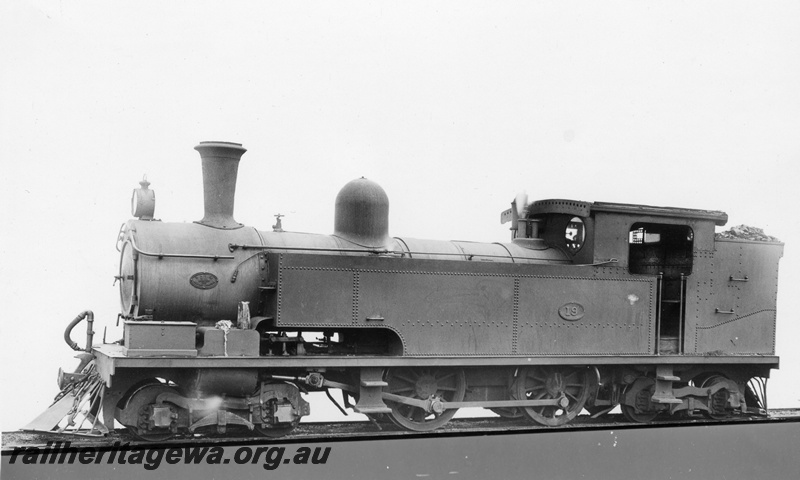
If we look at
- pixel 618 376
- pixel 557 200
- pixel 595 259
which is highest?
pixel 557 200

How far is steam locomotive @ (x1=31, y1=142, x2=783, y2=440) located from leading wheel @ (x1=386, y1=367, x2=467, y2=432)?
21 millimetres

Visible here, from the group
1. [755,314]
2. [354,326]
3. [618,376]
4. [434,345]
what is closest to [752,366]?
[755,314]

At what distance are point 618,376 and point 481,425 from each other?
1982 millimetres

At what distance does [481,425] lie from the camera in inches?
387

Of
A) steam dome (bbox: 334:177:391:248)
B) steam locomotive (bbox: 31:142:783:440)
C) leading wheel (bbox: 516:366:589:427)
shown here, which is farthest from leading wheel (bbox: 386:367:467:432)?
steam dome (bbox: 334:177:391:248)

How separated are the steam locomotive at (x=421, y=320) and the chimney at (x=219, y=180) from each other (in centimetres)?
2

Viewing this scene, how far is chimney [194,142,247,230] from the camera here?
8.84 m

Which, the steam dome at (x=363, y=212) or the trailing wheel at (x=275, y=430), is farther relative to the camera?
the steam dome at (x=363, y=212)

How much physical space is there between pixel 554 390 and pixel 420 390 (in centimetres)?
176

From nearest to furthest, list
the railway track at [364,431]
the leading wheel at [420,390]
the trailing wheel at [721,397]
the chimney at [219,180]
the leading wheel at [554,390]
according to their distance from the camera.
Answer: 1. the railway track at [364,431]
2. the chimney at [219,180]
3. the leading wheel at [420,390]
4. the leading wheel at [554,390]
5. the trailing wheel at [721,397]

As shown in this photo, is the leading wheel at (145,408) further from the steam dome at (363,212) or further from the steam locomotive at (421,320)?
the steam dome at (363,212)

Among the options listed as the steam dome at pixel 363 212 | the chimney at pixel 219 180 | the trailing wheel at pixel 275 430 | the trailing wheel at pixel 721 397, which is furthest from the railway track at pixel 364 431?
the chimney at pixel 219 180

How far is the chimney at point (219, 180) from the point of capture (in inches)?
348

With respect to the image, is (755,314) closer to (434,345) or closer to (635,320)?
(635,320)
